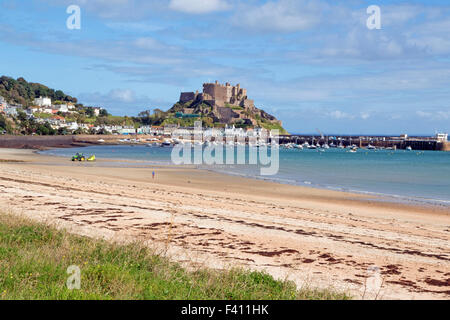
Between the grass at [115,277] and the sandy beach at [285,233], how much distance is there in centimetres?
109

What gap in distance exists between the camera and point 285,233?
41.4 ft

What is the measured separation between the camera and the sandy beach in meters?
8.70

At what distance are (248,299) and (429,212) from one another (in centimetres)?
1672

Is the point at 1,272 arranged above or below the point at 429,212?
above

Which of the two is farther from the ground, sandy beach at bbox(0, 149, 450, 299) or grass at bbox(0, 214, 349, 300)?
grass at bbox(0, 214, 349, 300)

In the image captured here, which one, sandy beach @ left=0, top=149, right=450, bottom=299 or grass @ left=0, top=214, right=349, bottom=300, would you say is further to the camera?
sandy beach @ left=0, top=149, right=450, bottom=299

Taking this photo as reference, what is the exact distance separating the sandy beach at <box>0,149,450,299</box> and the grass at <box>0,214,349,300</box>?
3.58 ft

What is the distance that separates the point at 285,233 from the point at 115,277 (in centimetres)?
698

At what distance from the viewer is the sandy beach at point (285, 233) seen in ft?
28.6

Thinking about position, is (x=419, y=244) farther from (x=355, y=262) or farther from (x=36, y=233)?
(x=36, y=233)

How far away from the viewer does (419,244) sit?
1220 cm
